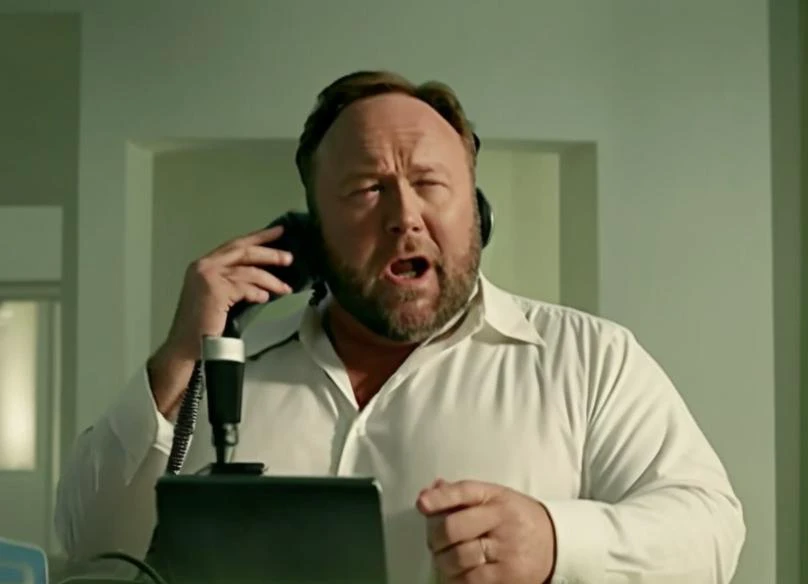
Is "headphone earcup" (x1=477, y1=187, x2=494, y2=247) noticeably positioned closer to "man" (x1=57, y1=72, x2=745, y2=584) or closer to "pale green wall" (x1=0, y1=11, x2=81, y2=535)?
"man" (x1=57, y1=72, x2=745, y2=584)

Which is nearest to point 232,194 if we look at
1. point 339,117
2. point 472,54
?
point 472,54

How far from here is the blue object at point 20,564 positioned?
700mm

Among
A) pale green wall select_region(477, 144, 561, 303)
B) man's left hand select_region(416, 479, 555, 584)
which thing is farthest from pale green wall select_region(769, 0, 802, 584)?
man's left hand select_region(416, 479, 555, 584)

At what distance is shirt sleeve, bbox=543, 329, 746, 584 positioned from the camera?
36.9 inches

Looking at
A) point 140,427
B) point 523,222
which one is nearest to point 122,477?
point 140,427

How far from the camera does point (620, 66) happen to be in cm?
199

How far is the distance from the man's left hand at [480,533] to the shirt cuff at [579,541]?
0.03 meters

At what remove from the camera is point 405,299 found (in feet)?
4.04

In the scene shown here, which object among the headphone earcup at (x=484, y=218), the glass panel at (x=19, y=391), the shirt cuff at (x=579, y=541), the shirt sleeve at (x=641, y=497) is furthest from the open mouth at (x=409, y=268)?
the glass panel at (x=19, y=391)

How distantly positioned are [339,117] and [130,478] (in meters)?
0.51

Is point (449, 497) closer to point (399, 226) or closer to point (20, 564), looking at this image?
point (20, 564)

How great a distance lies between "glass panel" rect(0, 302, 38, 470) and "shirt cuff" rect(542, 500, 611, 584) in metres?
1.98

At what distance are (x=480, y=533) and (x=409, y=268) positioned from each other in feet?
1.61

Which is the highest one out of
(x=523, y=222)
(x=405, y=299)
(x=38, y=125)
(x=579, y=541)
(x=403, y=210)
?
(x=38, y=125)
